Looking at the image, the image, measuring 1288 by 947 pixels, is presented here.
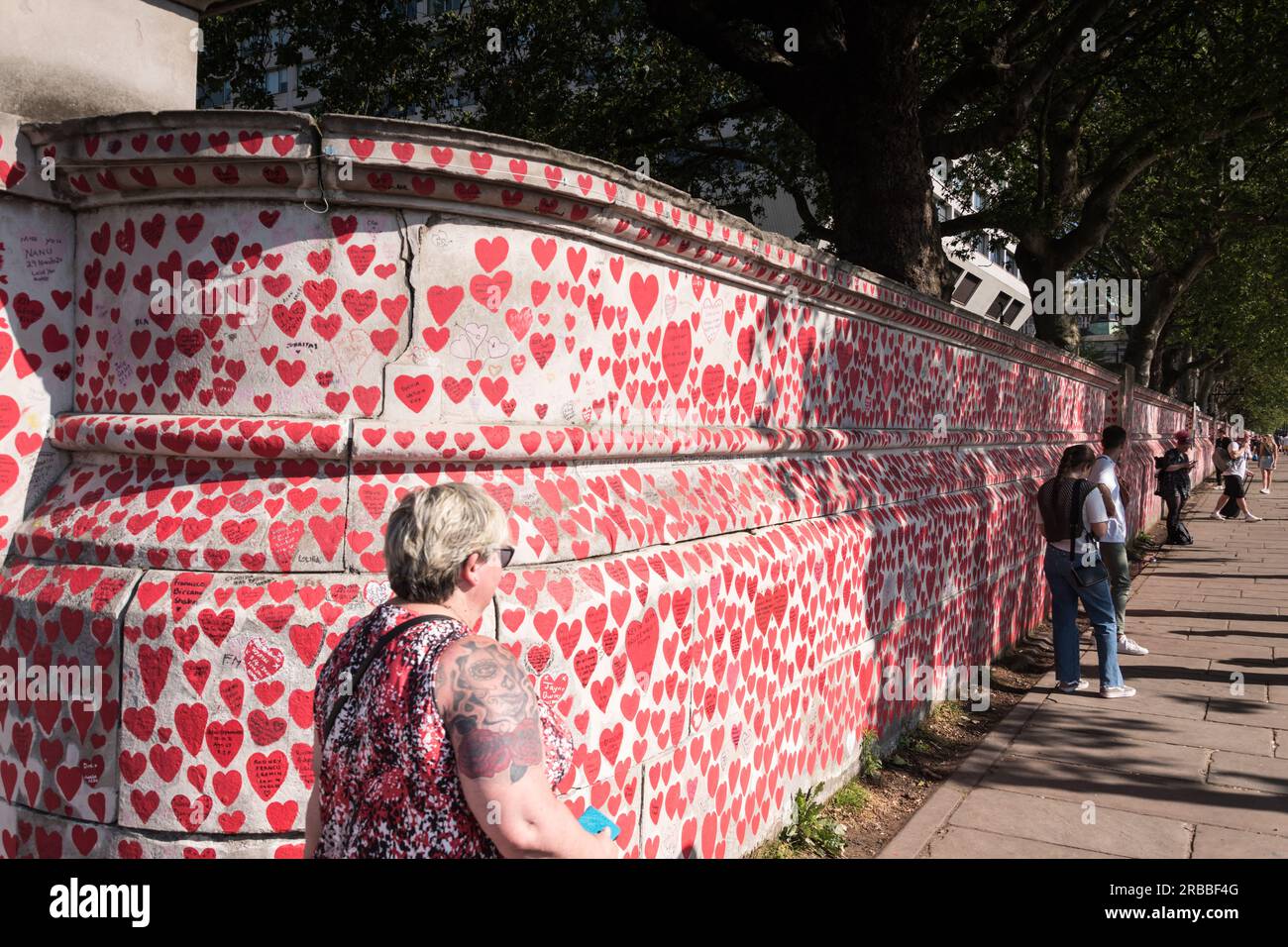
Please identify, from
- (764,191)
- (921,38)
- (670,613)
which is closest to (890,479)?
(670,613)

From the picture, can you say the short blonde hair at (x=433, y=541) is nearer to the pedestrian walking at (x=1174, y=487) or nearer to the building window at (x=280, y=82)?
the pedestrian walking at (x=1174, y=487)

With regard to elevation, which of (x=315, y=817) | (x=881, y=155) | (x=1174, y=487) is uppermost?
(x=881, y=155)

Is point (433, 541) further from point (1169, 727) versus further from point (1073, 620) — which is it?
point (1073, 620)

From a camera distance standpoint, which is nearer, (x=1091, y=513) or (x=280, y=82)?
(x=1091, y=513)

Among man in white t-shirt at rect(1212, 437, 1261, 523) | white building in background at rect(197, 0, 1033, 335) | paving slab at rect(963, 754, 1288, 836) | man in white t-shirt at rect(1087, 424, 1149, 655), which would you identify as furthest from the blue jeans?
man in white t-shirt at rect(1212, 437, 1261, 523)

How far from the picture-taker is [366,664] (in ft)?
6.99

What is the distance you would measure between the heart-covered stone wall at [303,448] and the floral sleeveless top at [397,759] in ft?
2.47

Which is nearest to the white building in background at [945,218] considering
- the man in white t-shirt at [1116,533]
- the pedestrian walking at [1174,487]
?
the man in white t-shirt at [1116,533]

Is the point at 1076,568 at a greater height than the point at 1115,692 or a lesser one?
greater

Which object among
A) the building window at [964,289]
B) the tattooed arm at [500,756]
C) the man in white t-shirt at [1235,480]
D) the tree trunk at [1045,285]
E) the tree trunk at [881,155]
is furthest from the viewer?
the building window at [964,289]

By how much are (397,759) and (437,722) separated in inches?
4.5

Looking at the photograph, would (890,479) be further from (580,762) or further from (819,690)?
(580,762)

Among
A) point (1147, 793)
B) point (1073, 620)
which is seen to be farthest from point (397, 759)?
point (1073, 620)

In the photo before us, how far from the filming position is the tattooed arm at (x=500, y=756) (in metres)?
1.99
